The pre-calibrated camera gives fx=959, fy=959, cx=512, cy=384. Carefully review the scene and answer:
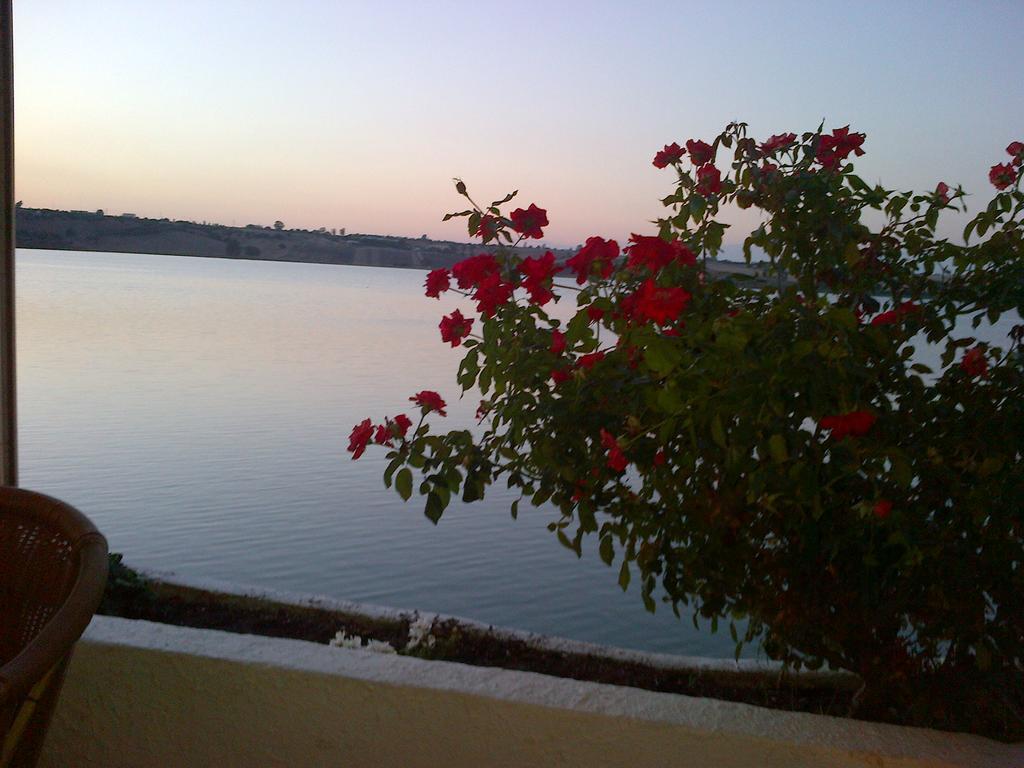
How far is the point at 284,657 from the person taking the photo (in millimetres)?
1774

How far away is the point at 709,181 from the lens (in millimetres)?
1885

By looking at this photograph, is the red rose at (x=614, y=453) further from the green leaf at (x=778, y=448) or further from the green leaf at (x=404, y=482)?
the green leaf at (x=404, y=482)

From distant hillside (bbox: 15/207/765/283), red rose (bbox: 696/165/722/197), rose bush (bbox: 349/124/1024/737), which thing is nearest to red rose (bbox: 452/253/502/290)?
rose bush (bbox: 349/124/1024/737)

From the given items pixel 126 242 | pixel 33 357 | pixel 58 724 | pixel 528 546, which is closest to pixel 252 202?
pixel 126 242

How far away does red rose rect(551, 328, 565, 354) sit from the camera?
5.66 feet

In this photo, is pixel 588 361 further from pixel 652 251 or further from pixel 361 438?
pixel 361 438

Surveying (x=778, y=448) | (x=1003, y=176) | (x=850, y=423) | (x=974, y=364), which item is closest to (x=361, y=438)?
(x=778, y=448)

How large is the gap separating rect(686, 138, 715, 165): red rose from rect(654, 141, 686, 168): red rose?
41 mm

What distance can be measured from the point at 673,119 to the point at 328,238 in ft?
24.7

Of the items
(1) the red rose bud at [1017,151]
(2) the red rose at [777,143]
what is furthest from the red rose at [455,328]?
(1) the red rose bud at [1017,151]

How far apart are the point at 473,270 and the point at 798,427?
624 millimetres

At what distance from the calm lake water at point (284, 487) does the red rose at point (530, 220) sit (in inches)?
8.9

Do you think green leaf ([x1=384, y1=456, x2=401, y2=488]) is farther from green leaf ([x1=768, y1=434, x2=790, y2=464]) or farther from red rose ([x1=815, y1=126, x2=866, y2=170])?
red rose ([x1=815, y1=126, x2=866, y2=170])

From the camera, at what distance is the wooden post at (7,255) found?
1.90m
